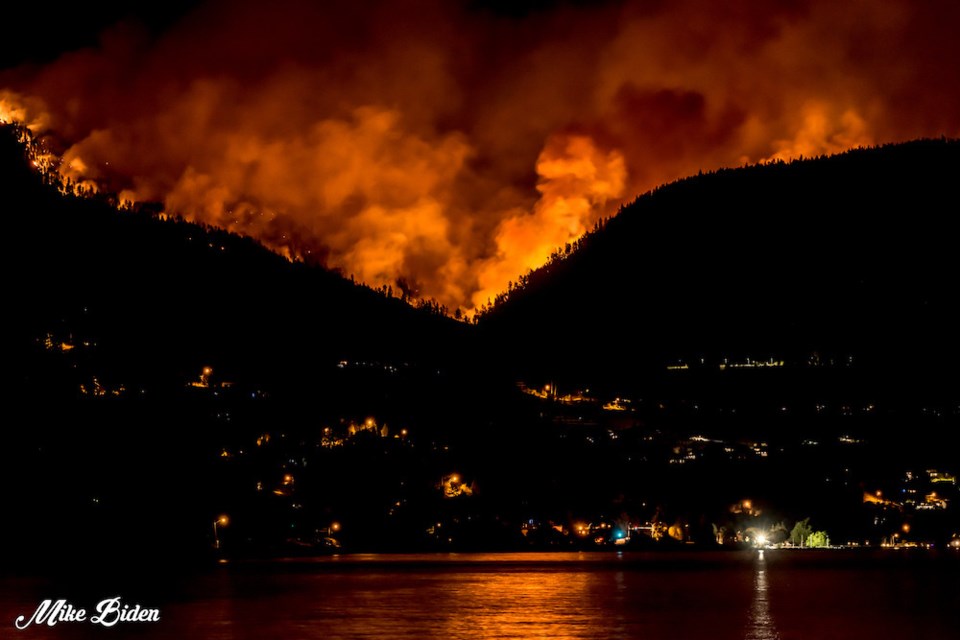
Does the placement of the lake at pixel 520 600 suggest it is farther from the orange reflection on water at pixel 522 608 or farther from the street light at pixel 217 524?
the street light at pixel 217 524

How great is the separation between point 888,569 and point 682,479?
3875 centimetres

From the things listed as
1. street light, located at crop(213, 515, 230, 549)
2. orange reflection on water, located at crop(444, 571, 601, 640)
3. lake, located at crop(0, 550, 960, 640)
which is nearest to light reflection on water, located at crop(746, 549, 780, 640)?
lake, located at crop(0, 550, 960, 640)

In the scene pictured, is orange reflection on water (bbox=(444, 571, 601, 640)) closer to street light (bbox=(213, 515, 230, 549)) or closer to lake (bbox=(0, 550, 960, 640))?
lake (bbox=(0, 550, 960, 640))

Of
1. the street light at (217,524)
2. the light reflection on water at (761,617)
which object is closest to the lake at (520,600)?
the light reflection on water at (761,617)

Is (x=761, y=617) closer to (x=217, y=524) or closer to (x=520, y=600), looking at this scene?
(x=520, y=600)

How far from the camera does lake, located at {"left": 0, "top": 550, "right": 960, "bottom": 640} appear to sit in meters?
47.3

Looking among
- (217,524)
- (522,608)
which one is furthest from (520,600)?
(217,524)

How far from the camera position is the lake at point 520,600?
47281 millimetres

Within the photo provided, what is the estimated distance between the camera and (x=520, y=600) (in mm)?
59219

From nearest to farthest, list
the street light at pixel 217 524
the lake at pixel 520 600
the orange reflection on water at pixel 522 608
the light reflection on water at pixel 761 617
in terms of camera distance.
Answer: the light reflection on water at pixel 761 617
the orange reflection on water at pixel 522 608
the lake at pixel 520 600
the street light at pixel 217 524

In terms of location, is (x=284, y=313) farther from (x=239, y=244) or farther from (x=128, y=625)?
(x=128, y=625)

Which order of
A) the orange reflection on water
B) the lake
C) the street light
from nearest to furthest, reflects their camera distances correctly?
the orange reflection on water
the lake
the street light

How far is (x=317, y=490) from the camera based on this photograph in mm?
112188

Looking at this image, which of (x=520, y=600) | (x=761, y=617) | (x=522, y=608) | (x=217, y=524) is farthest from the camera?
(x=217, y=524)
